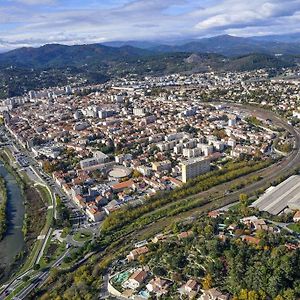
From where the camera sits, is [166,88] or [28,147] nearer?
[28,147]

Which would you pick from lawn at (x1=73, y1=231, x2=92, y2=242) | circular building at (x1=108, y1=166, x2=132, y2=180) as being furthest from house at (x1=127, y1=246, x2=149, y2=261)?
circular building at (x1=108, y1=166, x2=132, y2=180)

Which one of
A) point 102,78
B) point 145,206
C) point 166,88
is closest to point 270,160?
point 145,206

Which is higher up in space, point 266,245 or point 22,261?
point 266,245

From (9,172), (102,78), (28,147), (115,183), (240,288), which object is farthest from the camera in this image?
(102,78)

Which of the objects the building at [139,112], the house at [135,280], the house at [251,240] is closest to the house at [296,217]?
the house at [251,240]

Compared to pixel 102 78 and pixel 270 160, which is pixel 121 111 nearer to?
pixel 270 160
